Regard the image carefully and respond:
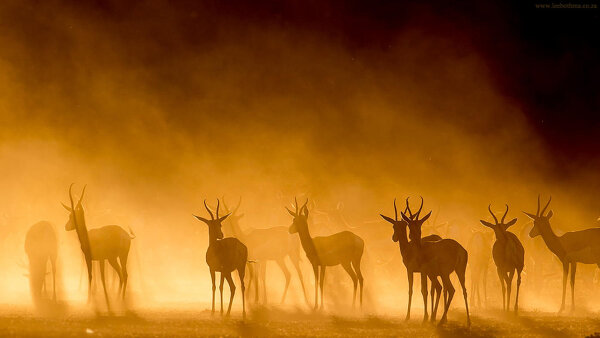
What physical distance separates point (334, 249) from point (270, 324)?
6.26 metres

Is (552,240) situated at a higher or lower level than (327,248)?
higher

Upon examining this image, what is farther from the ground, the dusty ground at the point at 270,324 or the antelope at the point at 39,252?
the antelope at the point at 39,252

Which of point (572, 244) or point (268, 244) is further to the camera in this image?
point (268, 244)

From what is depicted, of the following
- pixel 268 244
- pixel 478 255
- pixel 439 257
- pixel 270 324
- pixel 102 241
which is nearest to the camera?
pixel 270 324

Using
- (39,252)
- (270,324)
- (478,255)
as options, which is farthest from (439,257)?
(39,252)

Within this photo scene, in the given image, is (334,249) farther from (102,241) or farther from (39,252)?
(39,252)

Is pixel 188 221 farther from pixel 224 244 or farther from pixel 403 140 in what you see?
pixel 224 244

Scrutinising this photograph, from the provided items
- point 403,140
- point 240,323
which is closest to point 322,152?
point 403,140

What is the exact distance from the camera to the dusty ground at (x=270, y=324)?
1925 cm

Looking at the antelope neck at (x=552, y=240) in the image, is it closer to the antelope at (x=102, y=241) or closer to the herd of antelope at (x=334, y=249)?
the herd of antelope at (x=334, y=249)

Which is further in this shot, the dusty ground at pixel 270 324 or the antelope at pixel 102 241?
the antelope at pixel 102 241

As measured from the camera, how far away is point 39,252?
2788 cm

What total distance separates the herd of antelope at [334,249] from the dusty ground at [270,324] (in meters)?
0.69

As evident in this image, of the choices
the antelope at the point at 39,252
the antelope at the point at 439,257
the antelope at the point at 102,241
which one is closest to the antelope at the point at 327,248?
the antelope at the point at 439,257
